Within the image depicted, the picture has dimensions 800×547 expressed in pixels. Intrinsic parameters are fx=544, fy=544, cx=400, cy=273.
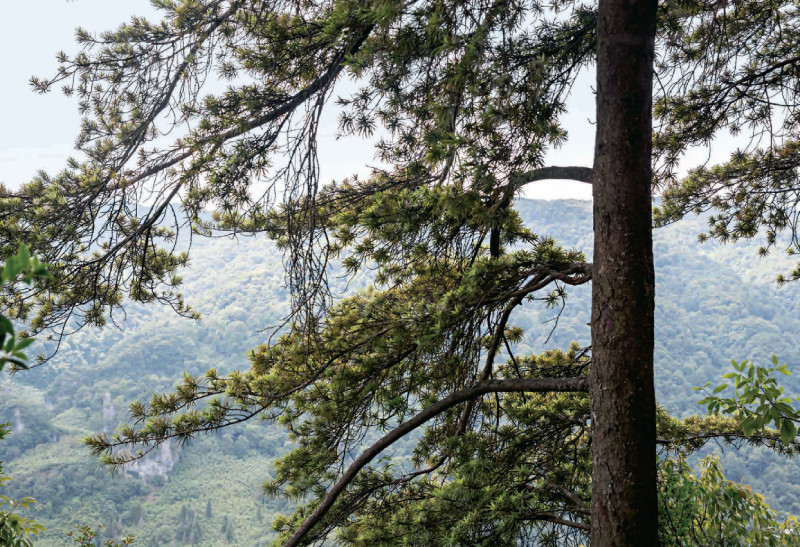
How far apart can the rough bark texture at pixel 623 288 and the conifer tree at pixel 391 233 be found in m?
0.01

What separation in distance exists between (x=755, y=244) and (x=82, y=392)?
87217 millimetres

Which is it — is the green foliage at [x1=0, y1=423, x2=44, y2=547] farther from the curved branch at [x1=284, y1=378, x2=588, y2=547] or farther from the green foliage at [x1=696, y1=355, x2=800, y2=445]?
the green foliage at [x1=696, y1=355, x2=800, y2=445]

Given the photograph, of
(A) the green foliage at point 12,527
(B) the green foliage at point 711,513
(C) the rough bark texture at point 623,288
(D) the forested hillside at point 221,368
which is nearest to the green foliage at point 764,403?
(C) the rough bark texture at point 623,288

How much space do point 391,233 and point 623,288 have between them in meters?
1.23

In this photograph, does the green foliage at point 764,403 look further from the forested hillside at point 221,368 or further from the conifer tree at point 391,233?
the forested hillside at point 221,368

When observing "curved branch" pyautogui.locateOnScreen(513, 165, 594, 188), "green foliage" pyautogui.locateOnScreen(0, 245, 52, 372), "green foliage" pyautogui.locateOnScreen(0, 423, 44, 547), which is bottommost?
"green foliage" pyautogui.locateOnScreen(0, 423, 44, 547)

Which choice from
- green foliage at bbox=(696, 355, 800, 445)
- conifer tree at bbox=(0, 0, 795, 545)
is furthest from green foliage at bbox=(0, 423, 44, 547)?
green foliage at bbox=(696, 355, 800, 445)

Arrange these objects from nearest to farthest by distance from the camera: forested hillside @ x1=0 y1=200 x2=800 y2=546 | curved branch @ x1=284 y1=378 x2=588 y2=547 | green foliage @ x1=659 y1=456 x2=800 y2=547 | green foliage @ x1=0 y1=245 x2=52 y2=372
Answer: green foliage @ x1=0 y1=245 x2=52 y2=372
curved branch @ x1=284 y1=378 x2=588 y2=547
green foliage @ x1=659 y1=456 x2=800 y2=547
forested hillside @ x1=0 y1=200 x2=800 y2=546

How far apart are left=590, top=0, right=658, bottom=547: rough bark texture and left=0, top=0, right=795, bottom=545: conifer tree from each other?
0.5 inches

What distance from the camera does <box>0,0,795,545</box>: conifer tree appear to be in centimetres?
219

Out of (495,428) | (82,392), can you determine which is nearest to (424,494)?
(495,428)

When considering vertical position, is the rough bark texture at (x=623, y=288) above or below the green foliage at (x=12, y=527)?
above

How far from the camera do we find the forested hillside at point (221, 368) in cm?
4934

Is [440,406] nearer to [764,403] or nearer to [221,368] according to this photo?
[764,403]
